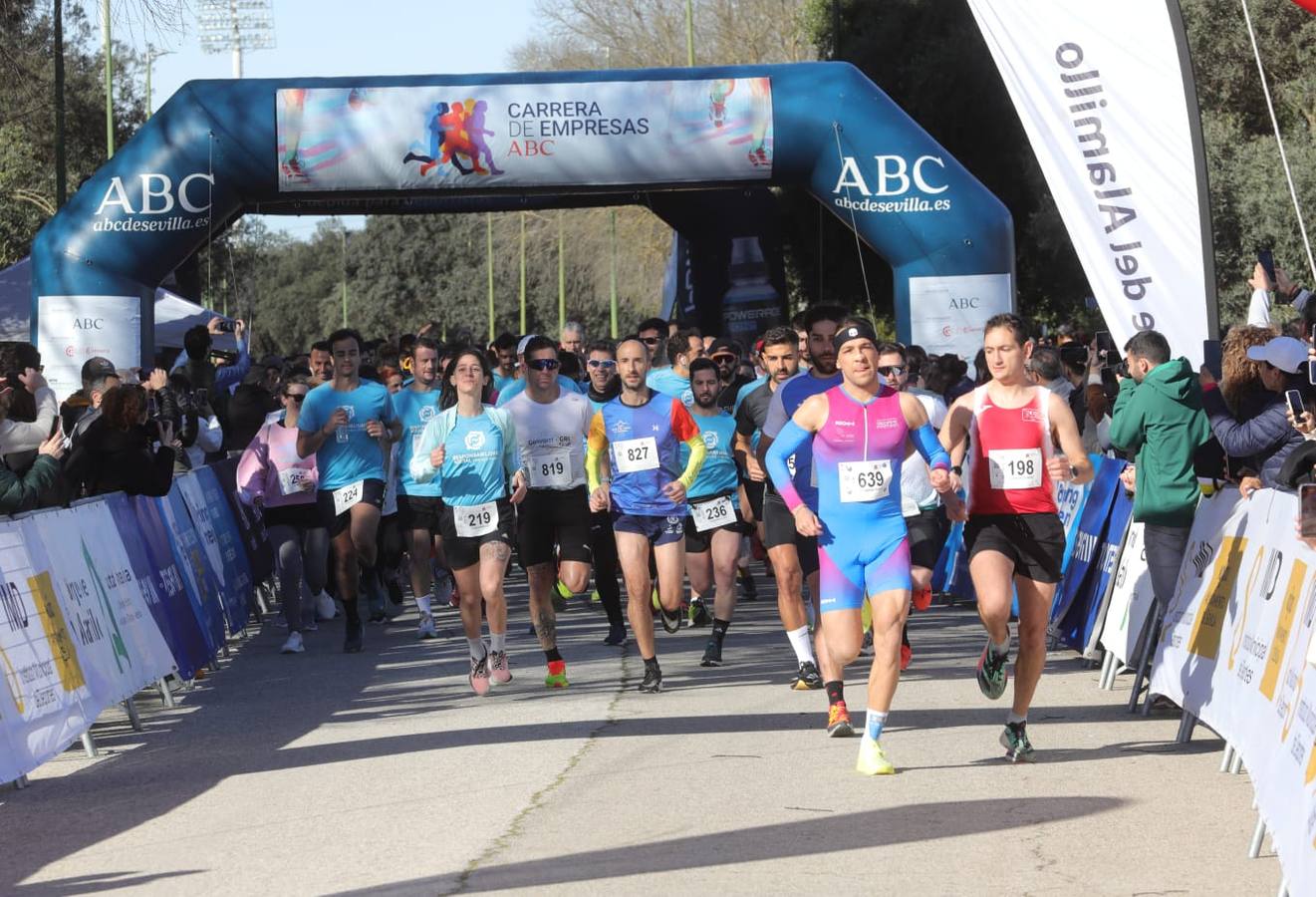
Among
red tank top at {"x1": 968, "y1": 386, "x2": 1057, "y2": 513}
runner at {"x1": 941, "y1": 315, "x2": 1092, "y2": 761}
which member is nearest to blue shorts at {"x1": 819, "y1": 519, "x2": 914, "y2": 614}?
runner at {"x1": 941, "y1": 315, "x2": 1092, "y2": 761}

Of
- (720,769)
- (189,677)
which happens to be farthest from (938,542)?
(189,677)

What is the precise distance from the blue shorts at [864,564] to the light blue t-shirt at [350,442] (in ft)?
18.3

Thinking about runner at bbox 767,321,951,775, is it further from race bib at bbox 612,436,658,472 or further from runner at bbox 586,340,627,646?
runner at bbox 586,340,627,646

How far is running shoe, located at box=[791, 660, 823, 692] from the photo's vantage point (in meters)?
11.3

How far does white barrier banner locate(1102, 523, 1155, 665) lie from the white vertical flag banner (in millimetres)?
1126

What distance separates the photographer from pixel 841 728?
949 cm

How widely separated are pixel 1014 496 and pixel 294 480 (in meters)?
6.74

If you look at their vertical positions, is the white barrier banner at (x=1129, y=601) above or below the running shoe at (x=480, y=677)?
above

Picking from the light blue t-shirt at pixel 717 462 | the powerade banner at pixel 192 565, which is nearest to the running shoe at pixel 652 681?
the light blue t-shirt at pixel 717 462

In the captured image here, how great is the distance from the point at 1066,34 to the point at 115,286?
1322cm

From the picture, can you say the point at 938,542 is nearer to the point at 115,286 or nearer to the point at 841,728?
the point at 841,728

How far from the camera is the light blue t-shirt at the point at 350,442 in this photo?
1378cm

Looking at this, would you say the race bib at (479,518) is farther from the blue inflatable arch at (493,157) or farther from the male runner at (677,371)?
the blue inflatable arch at (493,157)

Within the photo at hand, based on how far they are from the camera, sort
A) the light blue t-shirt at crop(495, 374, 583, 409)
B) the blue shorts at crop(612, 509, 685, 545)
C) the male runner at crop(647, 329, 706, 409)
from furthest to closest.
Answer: the male runner at crop(647, 329, 706, 409) < the light blue t-shirt at crop(495, 374, 583, 409) < the blue shorts at crop(612, 509, 685, 545)
